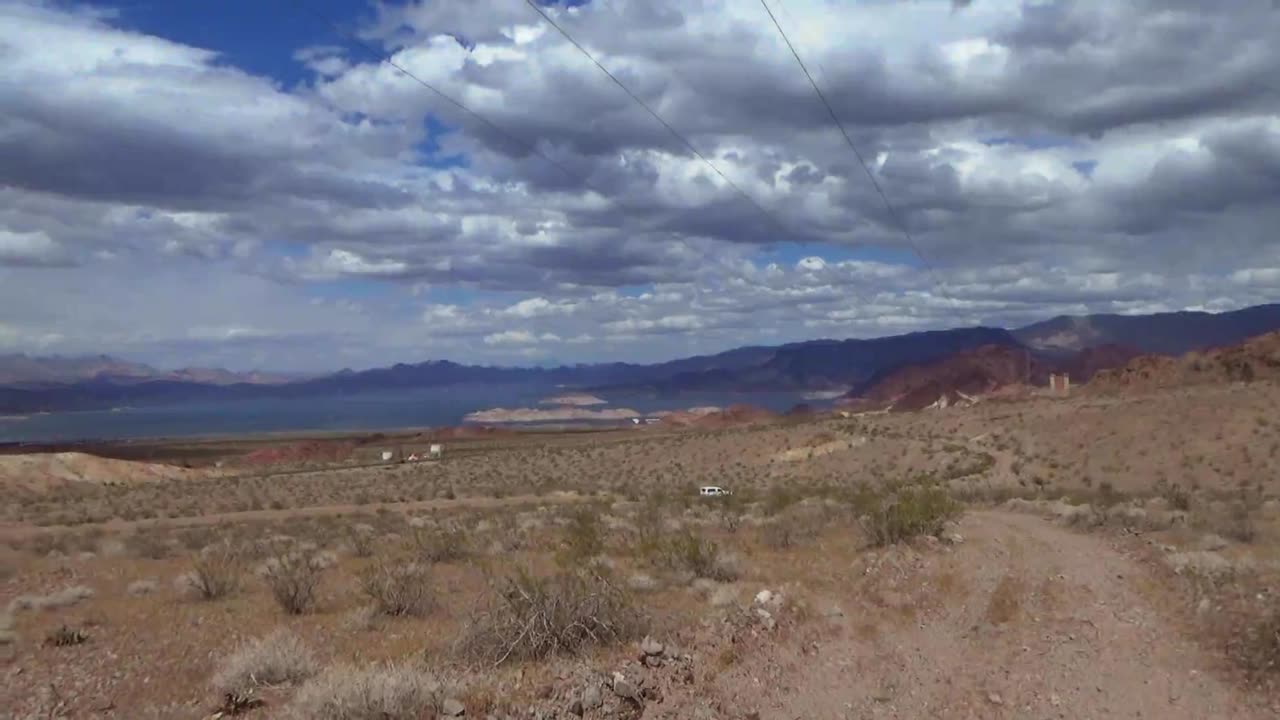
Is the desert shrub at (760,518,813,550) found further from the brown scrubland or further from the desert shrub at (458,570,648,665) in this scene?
the desert shrub at (458,570,648,665)

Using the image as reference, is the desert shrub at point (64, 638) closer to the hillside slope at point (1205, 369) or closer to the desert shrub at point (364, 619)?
the desert shrub at point (364, 619)

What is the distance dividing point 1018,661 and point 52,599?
13760 mm

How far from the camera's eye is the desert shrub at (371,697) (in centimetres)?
755

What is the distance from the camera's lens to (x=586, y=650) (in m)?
9.59

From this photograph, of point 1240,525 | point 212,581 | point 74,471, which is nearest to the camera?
point 212,581

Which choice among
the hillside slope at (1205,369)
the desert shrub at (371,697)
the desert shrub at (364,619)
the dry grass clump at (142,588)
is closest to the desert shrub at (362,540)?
the dry grass clump at (142,588)

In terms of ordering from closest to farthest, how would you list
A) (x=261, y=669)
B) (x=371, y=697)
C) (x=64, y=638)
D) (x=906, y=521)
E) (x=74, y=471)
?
1. (x=371, y=697)
2. (x=261, y=669)
3. (x=64, y=638)
4. (x=906, y=521)
5. (x=74, y=471)

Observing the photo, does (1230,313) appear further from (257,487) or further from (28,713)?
(28,713)

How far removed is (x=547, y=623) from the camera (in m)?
9.66

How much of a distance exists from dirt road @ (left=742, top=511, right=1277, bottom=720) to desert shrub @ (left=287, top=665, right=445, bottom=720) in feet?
9.37

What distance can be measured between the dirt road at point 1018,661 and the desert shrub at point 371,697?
286cm

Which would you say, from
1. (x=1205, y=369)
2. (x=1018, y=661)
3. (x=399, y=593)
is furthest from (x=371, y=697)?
(x=1205, y=369)

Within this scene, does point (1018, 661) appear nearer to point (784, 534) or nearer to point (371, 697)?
point (371, 697)

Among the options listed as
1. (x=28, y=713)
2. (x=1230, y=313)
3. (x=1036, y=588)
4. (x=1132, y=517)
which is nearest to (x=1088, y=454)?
(x=1132, y=517)
